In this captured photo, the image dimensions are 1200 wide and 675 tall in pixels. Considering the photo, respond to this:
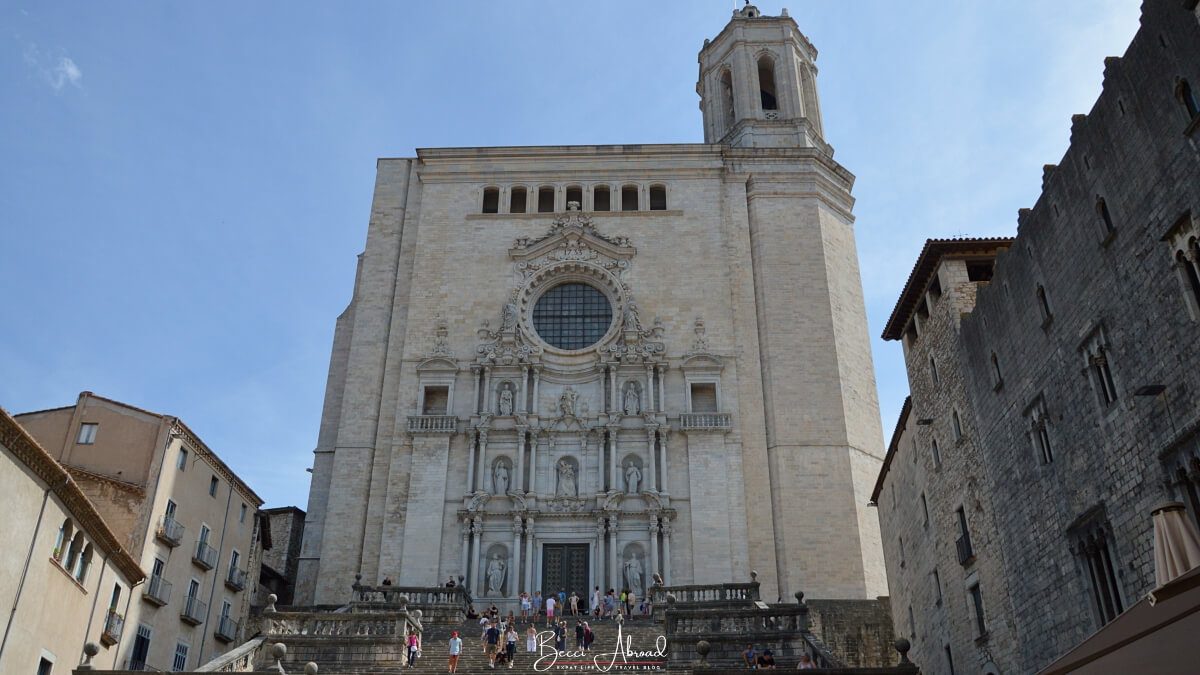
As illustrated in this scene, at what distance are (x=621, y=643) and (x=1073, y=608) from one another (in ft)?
28.6

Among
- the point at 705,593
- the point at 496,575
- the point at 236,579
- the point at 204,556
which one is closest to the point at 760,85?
the point at 496,575

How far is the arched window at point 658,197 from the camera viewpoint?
36000 mm

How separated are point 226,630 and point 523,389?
11.2 m

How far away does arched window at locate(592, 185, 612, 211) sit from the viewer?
35.7 meters

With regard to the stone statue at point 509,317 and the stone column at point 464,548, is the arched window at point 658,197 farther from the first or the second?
the stone column at point 464,548

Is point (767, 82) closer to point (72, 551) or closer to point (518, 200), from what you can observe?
point (518, 200)

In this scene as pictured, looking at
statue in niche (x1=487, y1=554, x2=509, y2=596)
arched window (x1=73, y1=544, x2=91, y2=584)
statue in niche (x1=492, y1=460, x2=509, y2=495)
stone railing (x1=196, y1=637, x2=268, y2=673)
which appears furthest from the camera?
statue in niche (x1=492, y1=460, x2=509, y2=495)

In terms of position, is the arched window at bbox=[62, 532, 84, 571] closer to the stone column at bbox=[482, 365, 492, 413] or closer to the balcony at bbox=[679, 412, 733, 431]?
the stone column at bbox=[482, 365, 492, 413]

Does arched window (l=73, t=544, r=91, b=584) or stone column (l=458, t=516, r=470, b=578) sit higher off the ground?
stone column (l=458, t=516, r=470, b=578)

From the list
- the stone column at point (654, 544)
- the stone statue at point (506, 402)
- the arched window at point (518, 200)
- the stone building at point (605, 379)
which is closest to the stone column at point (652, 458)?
the stone building at point (605, 379)

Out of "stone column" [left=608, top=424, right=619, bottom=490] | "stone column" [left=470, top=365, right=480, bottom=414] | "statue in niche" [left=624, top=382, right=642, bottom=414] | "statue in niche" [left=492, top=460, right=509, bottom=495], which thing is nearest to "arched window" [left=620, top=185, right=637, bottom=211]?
"statue in niche" [left=624, top=382, right=642, bottom=414]

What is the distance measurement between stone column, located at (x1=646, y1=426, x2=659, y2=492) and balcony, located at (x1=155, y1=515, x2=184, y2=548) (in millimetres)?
13030

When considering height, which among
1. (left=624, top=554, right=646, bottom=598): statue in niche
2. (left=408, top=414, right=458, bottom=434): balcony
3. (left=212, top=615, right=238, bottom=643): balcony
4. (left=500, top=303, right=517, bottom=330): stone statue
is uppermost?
(left=500, top=303, right=517, bottom=330): stone statue

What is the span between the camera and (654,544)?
28.5 metres
